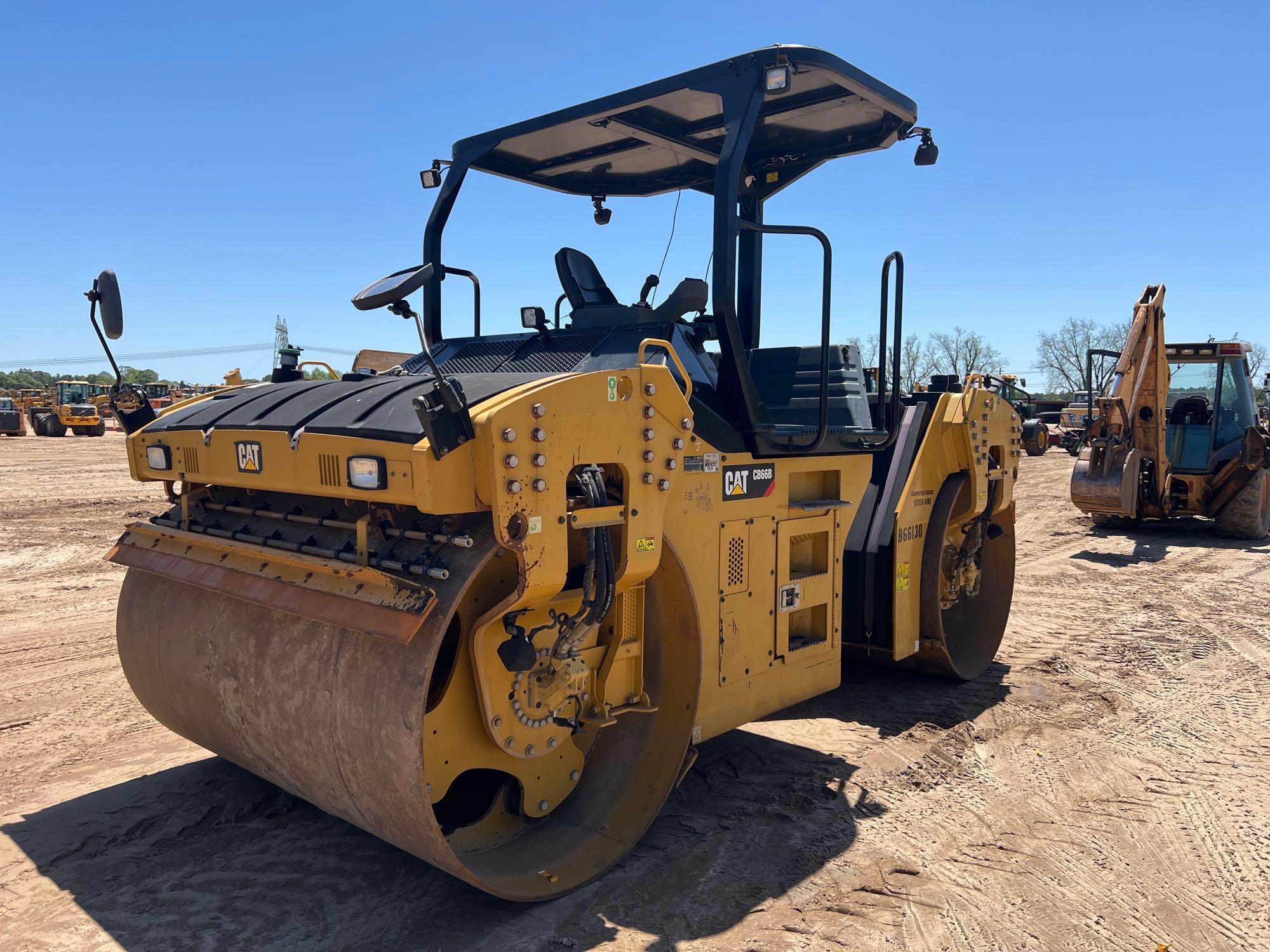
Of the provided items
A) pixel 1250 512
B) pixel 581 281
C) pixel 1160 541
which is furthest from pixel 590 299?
pixel 1250 512

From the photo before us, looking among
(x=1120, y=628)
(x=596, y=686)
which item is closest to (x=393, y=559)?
(x=596, y=686)

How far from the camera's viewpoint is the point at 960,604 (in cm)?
604

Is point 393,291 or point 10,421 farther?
point 10,421

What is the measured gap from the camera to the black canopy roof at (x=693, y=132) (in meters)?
3.78

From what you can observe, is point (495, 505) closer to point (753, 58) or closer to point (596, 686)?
point (596, 686)

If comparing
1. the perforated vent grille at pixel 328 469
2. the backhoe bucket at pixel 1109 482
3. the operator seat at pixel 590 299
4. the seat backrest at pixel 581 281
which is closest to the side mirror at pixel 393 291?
the perforated vent grille at pixel 328 469

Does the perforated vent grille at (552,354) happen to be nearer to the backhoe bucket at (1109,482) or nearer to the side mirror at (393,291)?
the side mirror at (393,291)

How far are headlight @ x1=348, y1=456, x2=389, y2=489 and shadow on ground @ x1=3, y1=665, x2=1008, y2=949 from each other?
Answer: 1364 mm

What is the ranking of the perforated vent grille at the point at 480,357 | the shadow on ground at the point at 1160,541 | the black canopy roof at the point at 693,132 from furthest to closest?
the shadow on ground at the point at 1160,541, the perforated vent grille at the point at 480,357, the black canopy roof at the point at 693,132

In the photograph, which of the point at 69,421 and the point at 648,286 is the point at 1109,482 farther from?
the point at 69,421

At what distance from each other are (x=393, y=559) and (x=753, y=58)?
2281 millimetres

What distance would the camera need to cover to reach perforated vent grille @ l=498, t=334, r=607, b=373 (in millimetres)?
3869

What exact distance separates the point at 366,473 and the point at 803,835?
2153 mm

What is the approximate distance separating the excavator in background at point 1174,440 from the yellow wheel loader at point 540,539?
7.19 m
